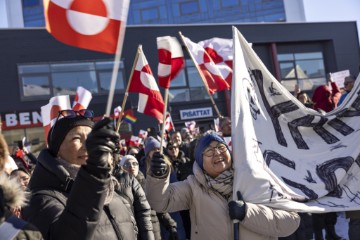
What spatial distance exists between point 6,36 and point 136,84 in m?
17.5

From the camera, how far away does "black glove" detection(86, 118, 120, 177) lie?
6.86 feet

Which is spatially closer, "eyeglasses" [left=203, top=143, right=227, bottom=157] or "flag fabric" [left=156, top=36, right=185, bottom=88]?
"eyeglasses" [left=203, top=143, right=227, bottom=157]

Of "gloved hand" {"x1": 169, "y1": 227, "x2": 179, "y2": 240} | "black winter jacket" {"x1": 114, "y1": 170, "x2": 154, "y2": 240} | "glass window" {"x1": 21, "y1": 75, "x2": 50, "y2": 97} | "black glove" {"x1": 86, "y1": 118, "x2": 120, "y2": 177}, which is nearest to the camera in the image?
"black glove" {"x1": 86, "y1": 118, "x2": 120, "y2": 177}

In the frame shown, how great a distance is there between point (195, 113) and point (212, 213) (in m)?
22.4

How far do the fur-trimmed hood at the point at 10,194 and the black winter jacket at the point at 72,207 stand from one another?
0.87 feet

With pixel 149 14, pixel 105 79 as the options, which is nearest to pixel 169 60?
pixel 105 79

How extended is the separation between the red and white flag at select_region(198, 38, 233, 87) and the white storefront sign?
1628cm

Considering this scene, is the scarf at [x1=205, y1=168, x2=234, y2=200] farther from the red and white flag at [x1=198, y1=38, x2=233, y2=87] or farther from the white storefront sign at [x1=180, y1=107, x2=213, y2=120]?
the white storefront sign at [x1=180, y1=107, x2=213, y2=120]

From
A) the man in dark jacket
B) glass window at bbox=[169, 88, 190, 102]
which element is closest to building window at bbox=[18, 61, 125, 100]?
glass window at bbox=[169, 88, 190, 102]

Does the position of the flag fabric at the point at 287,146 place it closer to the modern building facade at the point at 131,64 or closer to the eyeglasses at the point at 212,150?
the eyeglasses at the point at 212,150

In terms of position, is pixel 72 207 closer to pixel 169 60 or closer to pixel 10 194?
pixel 10 194

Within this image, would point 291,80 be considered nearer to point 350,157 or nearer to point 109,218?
point 350,157

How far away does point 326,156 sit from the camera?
446 centimetres

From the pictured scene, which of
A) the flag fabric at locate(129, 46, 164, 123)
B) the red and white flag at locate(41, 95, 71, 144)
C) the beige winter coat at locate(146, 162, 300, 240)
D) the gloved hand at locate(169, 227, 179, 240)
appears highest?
the flag fabric at locate(129, 46, 164, 123)
